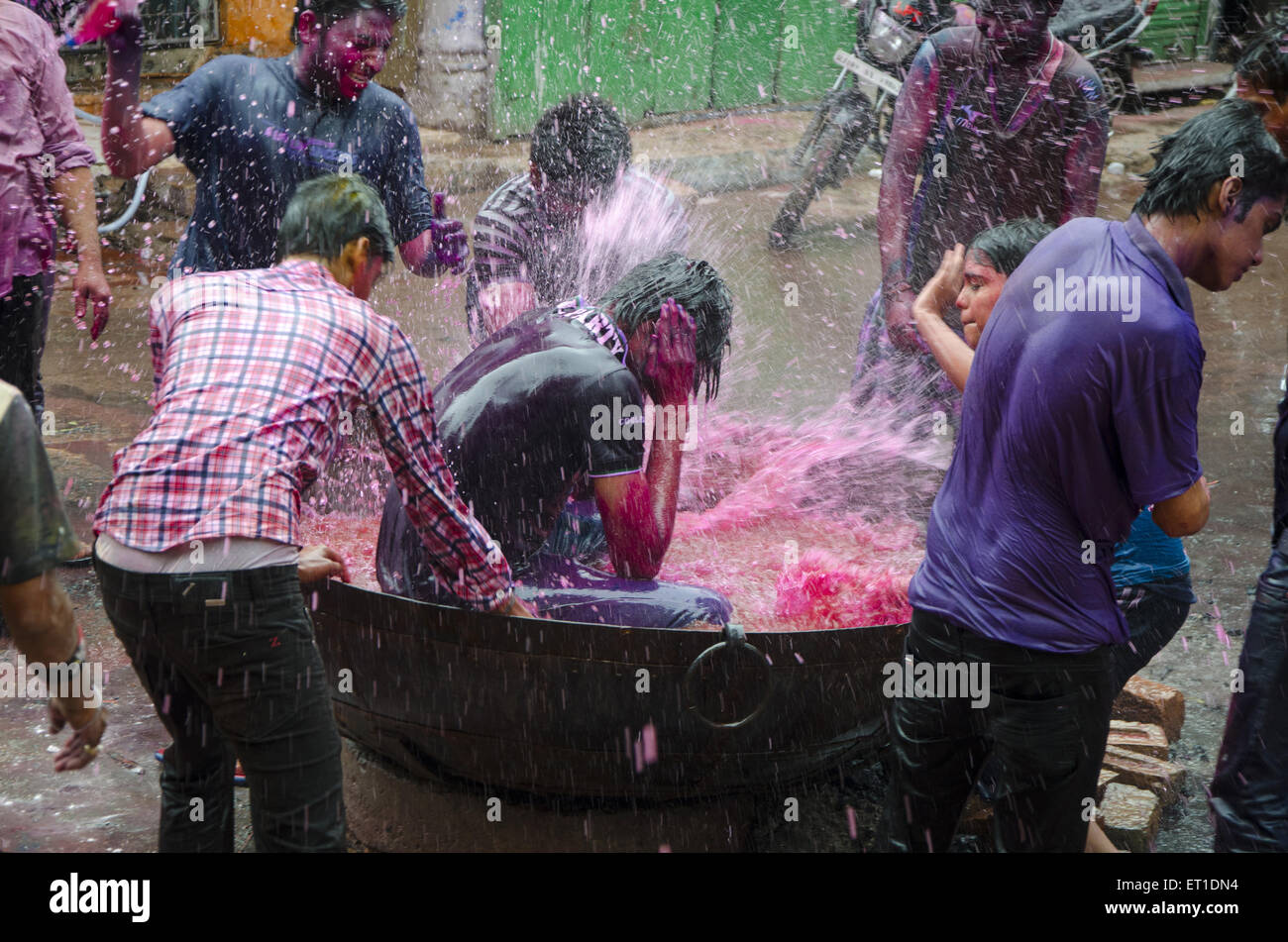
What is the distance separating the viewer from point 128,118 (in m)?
3.72

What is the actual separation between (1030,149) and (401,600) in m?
2.48

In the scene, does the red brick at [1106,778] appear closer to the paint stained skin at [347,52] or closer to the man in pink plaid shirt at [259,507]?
the man in pink plaid shirt at [259,507]

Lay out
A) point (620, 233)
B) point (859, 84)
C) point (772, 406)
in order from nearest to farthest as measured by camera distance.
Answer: point (620, 233) < point (772, 406) < point (859, 84)

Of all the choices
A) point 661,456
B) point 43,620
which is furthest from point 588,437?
point 43,620

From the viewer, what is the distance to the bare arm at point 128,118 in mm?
3545

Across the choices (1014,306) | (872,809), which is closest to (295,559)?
(1014,306)

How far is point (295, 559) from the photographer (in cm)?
257

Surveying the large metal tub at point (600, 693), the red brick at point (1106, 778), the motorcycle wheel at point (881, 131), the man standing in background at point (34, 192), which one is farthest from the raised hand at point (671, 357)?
the motorcycle wheel at point (881, 131)

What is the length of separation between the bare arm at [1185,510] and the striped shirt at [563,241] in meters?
2.43

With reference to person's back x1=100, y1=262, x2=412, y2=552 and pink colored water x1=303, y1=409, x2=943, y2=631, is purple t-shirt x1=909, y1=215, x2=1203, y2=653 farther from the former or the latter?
person's back x1=100, y1=262, x2=412, y2=552

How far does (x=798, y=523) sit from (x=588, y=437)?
132 cm

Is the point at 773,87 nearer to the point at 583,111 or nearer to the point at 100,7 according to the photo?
the point at 583,111

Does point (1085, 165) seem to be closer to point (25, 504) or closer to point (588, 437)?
point (588, 437)

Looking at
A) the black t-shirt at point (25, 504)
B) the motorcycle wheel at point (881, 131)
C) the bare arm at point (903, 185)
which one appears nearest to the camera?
the black t-shirt at point (25, 504)
